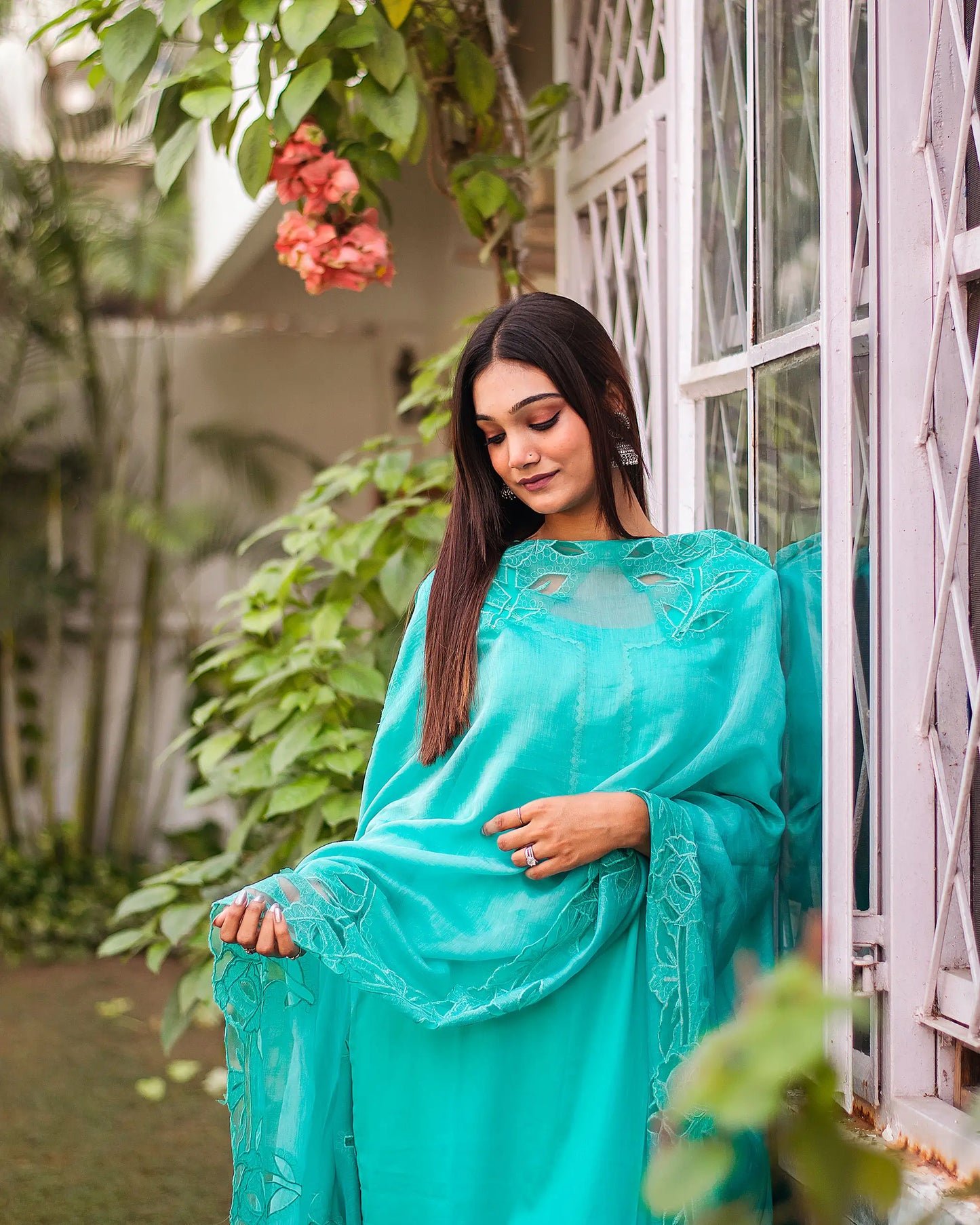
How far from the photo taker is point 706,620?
1.52m

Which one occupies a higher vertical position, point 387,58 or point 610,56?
point 610,56

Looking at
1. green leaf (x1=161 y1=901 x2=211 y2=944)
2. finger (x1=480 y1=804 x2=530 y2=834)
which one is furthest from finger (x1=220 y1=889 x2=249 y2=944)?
green leaf (x1=161 y1=901 x2=211 y2=944)

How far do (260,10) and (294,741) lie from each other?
4.26 feet

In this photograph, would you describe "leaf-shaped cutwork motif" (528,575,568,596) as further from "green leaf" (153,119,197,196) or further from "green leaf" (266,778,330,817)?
"green leaf" (153,119,197,196)

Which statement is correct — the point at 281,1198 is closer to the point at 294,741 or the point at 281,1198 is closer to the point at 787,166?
the point at 294,741

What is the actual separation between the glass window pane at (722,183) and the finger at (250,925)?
3.50ft

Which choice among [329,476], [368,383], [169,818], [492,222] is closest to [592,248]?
[492,222]

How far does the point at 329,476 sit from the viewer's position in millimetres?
2861

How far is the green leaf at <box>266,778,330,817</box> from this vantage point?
8.07ft

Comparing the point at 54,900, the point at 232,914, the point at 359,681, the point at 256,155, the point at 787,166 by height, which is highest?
the point at 256,155

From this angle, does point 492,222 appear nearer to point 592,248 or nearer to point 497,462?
point 592,248

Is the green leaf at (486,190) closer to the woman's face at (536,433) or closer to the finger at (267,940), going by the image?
the woman's face at (536,433)

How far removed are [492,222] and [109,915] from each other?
3881mm

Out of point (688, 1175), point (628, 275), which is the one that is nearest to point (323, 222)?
point (628, 275)
